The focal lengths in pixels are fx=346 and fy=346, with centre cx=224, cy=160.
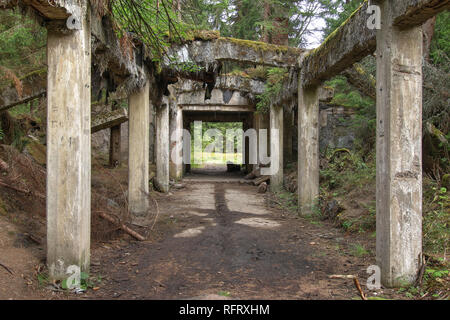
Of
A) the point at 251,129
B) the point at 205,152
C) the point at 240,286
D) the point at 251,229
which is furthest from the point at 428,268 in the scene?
the point at 205,152

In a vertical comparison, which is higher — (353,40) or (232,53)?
(232,53)

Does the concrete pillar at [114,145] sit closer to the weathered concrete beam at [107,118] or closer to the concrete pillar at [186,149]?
the weathered concrete beam at [107,118]

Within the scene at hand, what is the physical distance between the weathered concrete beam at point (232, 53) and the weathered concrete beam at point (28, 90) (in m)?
2.50

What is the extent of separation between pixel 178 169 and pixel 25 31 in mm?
8066

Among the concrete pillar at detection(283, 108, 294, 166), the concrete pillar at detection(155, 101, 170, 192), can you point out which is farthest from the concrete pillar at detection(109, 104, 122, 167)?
the concrete pillar at detection(283, 108, 294, 166)

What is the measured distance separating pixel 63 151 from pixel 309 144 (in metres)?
5.57

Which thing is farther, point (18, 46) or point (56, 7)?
point (18, 46)

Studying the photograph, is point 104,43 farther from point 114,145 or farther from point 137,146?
point 114,145

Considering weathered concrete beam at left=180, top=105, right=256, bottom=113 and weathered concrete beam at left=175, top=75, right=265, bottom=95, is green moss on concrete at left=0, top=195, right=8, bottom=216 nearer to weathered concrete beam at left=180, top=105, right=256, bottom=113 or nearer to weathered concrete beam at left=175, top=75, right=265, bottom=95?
weathered concrete beam at left=175, top=75, right=265, bottom=95

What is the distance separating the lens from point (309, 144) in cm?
796

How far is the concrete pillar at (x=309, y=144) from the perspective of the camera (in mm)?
7957

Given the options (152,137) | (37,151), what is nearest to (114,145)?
(37,151)

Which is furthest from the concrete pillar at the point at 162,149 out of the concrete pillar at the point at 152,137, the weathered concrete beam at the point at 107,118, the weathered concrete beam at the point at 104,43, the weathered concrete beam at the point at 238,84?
the weathered concrete beam at the point at 104,43

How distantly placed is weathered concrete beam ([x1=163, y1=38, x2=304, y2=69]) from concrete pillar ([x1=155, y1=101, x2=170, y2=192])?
3.85 meters
